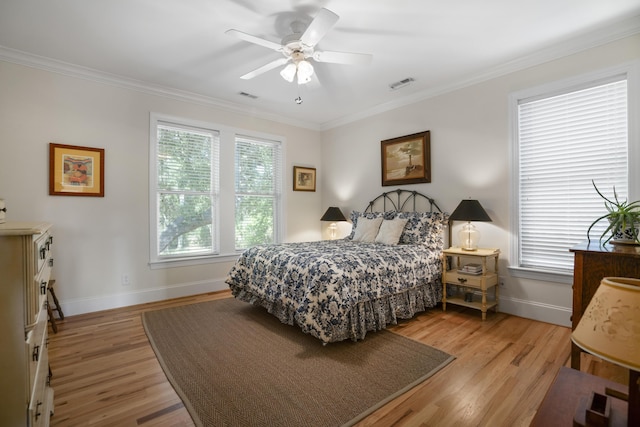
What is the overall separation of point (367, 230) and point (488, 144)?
1738 mm

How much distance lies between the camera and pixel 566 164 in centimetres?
291

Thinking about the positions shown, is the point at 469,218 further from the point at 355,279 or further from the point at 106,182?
the point at 106,182

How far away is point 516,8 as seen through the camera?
7.68 feet

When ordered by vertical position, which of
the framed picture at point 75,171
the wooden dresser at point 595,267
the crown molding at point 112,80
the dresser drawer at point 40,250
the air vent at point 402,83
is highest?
the air vent at point 402,83

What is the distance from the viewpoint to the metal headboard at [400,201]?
399 centimetres

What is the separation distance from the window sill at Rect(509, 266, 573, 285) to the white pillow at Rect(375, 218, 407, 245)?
1.22 m

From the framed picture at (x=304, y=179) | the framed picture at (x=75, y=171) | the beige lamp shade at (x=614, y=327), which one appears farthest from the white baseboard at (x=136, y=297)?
the beige lamp shade at (x=614, y=327)

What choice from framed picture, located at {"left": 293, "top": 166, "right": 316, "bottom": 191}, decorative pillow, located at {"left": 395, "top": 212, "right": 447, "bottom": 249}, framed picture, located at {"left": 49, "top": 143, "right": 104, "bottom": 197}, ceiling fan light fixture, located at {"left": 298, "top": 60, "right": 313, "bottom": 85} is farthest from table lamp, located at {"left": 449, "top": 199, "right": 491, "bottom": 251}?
framed picture, located at {"left": 49, "top": 143, "right": 104, "bottom": 197}

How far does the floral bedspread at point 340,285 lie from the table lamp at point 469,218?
320 millimetres

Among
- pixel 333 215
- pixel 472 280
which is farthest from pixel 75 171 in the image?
pixel 472 280

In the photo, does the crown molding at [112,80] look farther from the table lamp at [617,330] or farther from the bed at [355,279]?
the table lamp at [617,330]

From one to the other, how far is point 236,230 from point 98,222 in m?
1.69

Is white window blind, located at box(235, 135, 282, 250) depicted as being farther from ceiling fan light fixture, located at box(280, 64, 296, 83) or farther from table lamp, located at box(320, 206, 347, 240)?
ceiling fan light fixture, located at box(280, 64, 296, 83)

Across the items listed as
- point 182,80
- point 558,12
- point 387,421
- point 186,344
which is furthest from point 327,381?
point 182,80
